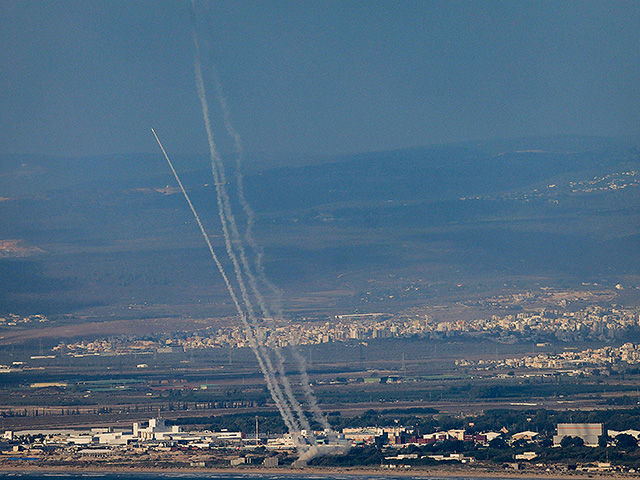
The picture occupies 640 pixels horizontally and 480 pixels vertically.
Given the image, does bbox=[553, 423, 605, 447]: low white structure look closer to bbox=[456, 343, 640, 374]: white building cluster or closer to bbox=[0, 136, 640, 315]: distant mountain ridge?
bbox=[456, 343, 640, 374]: white building cluster

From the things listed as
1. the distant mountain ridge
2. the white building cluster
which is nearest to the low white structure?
the white building cluster

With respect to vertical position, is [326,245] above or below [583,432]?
above

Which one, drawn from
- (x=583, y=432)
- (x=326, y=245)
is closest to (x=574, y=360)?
(x=583, y=432)

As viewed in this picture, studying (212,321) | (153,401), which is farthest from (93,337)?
(153,401)

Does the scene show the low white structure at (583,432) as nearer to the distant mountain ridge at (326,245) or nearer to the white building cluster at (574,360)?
the white building cluster at (574,360)

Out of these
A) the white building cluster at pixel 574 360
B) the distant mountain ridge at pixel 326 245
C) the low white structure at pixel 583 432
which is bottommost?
the low white structure at pixel 583 432

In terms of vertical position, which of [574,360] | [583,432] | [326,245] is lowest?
[583,432]

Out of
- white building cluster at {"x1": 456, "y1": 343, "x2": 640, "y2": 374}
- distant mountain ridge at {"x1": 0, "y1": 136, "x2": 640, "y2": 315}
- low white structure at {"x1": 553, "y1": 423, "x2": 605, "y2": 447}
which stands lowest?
low white structure at {"x1": 553, "y1": 423, "x2": 605, "y2": 447}

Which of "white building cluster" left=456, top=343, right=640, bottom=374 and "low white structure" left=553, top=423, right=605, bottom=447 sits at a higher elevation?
"white building cluster" left=456, top=343, right=640, bottom=374

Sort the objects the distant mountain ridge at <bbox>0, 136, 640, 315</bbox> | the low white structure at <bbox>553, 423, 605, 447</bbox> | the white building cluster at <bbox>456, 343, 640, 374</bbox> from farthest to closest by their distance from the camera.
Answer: the distant mountain ridge at <bbox>0, 136, 640, 315</bbox> < the white building cluster at <bbox>456, 343, 640, 374</bbox> < the low white structure at <bbox>553, 423, 605, 447</bbox>

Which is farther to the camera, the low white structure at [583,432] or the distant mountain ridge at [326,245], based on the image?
the distant mountain ridge at [326,245]

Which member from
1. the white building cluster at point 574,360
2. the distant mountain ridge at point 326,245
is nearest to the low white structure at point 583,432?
the white building cluster at point 574,360

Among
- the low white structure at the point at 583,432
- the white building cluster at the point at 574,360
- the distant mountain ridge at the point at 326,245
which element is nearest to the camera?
the low white structure at the point at 583,432

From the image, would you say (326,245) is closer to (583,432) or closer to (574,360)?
(574,360)
